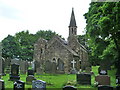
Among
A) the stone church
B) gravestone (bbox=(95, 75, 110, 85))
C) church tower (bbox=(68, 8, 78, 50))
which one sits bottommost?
gravestone (bbox=(95, 75, 110, 85))

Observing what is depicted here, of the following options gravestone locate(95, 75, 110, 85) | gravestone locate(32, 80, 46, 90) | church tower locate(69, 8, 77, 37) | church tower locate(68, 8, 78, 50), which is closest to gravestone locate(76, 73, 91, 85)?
gravestone locate(95, 75, 110, 85)

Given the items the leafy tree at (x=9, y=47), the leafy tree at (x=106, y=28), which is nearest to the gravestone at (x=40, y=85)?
the leafy tree at (x=106, y=28)

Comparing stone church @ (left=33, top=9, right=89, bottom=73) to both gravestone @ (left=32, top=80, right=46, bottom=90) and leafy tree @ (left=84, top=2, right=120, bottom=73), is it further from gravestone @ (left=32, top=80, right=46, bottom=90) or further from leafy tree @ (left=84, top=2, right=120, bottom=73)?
gravestone @ (left=32, top=80, right=46, bottom=90)

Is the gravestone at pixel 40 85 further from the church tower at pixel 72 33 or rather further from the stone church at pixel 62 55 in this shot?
the church tower at pixel 72 33

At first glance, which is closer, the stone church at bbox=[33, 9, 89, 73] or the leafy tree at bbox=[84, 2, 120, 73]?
the leafy tree at bbox=[84, 2, 120, 73]

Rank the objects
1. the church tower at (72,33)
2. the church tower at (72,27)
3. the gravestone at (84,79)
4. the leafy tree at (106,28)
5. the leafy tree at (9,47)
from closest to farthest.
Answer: the leafy tree at (106,28) < the gravestone at (84,79) < the church tower at (72,33) < the church tower at (72,27) < the leafy tree at (9,47)

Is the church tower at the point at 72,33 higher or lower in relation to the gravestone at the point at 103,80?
A: higher

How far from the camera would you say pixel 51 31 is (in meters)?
58.7

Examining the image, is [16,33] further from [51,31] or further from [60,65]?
[60,65]

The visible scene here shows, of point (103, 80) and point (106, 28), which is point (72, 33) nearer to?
point (106, 28)

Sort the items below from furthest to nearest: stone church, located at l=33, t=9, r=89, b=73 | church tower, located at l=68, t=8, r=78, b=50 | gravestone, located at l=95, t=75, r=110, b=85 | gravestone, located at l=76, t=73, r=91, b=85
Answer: church tower, located at l=68, t=8, r=78, b=50, stone church, located at l=33, t=9, r=89, b=73, gravestone, located at l=76, t=73, r=91, b=85, gravestone, located at l=95, t=75, r=110, b=85

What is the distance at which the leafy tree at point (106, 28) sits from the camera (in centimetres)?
1255

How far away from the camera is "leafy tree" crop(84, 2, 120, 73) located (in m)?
12.6

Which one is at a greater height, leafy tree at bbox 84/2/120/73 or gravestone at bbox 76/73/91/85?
leafy tree at bbox 84/2/120/73
